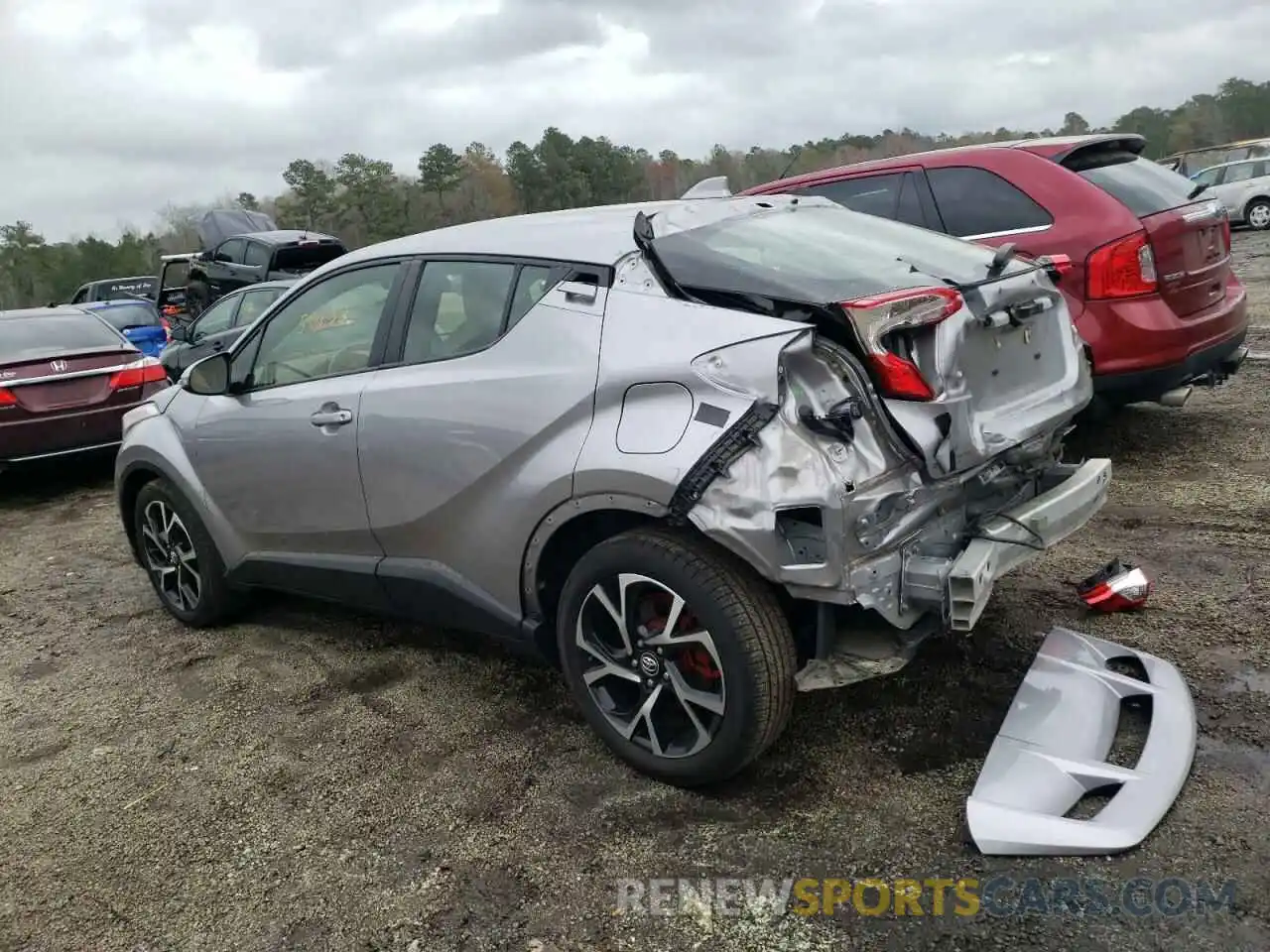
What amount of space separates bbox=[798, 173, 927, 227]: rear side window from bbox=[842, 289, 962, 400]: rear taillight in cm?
331

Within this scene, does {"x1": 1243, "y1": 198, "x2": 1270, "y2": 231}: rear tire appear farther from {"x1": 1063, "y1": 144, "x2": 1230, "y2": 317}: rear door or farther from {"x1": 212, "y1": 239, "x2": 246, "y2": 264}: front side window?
{"x1": 212, "y1": 239, "x2": 246, "y2": 264}: front side window

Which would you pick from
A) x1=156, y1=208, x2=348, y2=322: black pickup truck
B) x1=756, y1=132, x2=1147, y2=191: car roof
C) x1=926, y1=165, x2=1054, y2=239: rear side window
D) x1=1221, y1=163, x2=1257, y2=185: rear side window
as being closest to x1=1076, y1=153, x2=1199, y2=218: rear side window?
x1=756, y1=132, x2=1147, y2=191: car roof

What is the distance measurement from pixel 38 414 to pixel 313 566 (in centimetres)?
472

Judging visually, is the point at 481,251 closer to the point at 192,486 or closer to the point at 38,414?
the point at 192,486

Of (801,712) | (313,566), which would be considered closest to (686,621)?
(801,712)

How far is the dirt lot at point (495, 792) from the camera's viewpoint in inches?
94.4

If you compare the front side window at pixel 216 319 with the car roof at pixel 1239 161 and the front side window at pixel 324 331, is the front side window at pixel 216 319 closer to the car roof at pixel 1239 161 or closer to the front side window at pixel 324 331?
the front side window at pixel 324 331

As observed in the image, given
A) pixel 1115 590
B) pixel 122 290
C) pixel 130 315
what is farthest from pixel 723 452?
pixel 122 290

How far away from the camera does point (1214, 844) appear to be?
2.40 meters

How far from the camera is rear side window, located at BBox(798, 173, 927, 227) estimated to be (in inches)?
228

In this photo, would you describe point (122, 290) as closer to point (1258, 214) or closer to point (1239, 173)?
point (1239, 173)

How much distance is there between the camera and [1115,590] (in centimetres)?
364

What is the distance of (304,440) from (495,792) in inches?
60.5

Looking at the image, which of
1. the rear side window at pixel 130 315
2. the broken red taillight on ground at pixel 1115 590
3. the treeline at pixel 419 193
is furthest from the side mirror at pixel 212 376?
the treeline at pixel 419 193
